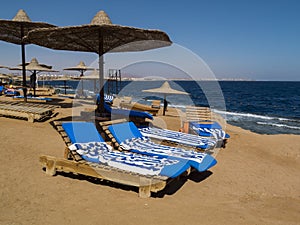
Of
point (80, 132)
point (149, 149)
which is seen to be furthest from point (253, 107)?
point (80, 132)

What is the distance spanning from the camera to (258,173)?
5.01m

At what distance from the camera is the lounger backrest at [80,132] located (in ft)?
14.5

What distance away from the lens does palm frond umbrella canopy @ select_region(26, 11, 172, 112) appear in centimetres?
522

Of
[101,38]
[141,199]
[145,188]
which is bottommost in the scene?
[141,199]

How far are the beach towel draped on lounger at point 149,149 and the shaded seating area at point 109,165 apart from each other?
0.81 feet

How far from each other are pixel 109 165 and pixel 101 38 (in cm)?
347

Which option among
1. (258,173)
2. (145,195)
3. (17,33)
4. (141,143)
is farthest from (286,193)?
(17,33)

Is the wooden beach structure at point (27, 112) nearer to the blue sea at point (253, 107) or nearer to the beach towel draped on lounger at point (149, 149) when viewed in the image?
the beach towel draped on lounger at point (149, 149)

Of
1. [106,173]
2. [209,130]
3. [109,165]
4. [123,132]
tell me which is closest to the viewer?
[106,173]

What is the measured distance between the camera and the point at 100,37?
587 centimetres

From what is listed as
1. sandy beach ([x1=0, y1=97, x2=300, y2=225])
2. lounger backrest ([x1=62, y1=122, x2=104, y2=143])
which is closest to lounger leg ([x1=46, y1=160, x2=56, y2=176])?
sandy beach ([x1=0, y1=97, x2=300, y2=225])

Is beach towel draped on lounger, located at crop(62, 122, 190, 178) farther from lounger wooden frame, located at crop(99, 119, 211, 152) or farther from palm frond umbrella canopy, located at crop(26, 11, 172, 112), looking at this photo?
palm frond umbrella canopy, located at crop(26, 11, 172, 112)

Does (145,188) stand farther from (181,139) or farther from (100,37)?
(100,37)

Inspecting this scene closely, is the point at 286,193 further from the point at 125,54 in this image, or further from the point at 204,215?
the point at 125,54
